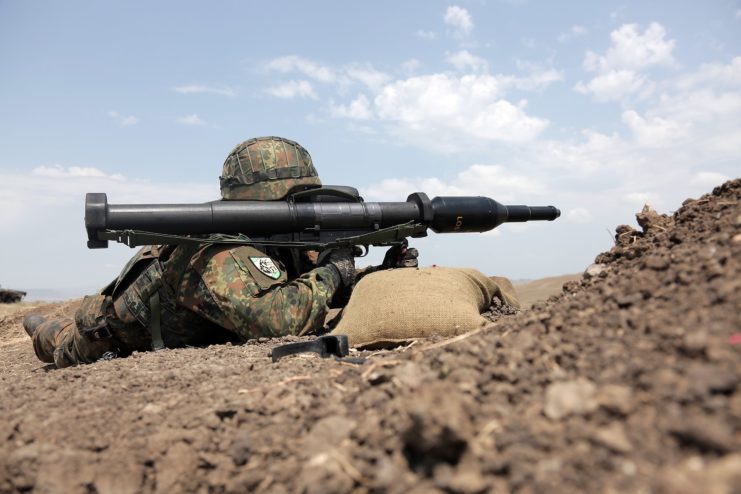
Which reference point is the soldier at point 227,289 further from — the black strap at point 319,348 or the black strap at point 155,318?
the black strap at point 319,348

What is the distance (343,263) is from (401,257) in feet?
1.61

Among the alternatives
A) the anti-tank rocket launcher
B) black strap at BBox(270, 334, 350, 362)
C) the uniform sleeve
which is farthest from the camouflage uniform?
black strap at BBox(270, 334, 350, 362)

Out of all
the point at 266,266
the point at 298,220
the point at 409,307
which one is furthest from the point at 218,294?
the point at 409,307

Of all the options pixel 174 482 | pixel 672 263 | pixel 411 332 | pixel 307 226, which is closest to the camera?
pixel 174 482

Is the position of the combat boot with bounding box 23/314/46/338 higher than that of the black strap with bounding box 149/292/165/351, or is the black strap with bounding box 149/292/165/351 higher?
the black strap with bounding box 149/292/165/351

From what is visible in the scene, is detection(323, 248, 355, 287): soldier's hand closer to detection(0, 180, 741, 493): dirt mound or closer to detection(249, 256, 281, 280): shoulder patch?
detection(249, 256, 281, 280): shoulder patch

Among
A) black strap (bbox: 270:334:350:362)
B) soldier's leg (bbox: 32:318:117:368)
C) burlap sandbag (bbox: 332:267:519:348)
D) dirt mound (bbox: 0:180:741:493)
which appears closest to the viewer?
dirt mound (bbox: 0:180:741:493)

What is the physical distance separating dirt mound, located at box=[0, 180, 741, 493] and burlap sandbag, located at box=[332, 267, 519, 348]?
1.15 metres

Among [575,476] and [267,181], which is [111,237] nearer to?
[267,181]

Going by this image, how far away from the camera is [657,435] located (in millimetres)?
1073

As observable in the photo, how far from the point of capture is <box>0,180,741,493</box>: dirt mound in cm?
108

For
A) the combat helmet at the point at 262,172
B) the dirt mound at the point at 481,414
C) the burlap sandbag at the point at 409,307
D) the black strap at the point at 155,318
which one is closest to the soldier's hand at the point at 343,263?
the burlap sandbag at the point at 409,307

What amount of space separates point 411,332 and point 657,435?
2.37 metres

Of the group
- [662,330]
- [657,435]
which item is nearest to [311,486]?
[657,435]
